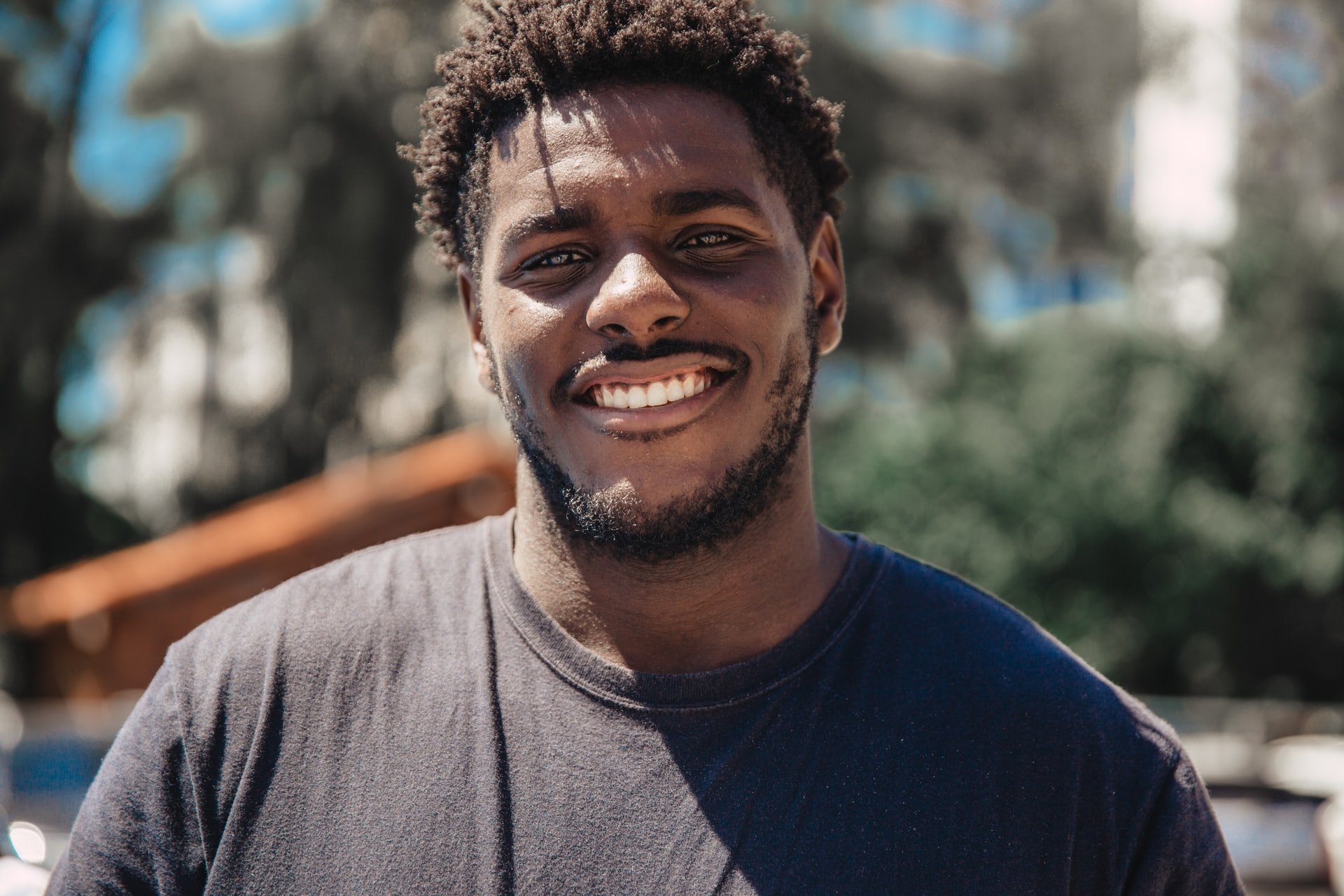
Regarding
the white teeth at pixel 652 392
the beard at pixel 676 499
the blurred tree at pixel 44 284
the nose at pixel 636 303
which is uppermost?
the nose at pixel 636 303

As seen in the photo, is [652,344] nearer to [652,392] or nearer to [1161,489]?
[652,392]

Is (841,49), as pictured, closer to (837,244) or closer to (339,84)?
(339,84)

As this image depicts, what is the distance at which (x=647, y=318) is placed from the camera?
1.76 metres

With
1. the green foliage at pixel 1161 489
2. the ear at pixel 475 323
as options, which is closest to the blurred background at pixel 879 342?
the green foliage at pixel 1161 489

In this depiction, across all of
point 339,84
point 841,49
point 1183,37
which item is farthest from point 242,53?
point 1183,37

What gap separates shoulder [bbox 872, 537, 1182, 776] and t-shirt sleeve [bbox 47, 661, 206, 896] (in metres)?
0.99

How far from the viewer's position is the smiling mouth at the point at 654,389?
5.86 ft

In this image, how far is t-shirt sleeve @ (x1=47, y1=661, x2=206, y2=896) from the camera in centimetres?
169

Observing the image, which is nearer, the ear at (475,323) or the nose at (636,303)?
the nose at (636,303)

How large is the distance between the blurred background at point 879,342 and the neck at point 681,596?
28.2 feet

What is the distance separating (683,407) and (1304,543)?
12.9m

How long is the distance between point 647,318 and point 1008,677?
0.72 m

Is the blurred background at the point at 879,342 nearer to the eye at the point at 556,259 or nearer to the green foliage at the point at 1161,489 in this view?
the green foliage at the point at 1161,489

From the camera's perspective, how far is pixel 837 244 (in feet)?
6.87
